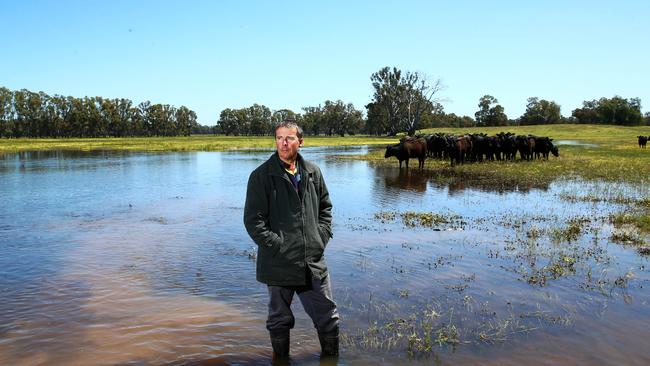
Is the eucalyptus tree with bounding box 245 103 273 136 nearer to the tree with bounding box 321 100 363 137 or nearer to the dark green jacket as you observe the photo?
the tree with bounding box 321 100 363 137

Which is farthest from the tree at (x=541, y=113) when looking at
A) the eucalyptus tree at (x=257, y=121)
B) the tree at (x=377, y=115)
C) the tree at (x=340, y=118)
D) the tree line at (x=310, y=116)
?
the eucalyptus tree at (x=257, y=121)

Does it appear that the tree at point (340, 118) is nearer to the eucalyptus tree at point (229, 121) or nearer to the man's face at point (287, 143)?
the eucalyptus tree at point (229, 121)

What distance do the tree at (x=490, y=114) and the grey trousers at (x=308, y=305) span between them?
460ft

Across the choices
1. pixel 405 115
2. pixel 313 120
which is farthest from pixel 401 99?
pixel 313 120

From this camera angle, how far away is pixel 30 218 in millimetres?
13969

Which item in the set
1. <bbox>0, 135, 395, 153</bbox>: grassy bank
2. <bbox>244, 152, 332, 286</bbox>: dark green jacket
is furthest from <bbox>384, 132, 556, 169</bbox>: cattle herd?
<bbox>0, 135, 395, 153</bbox>: grassy bank

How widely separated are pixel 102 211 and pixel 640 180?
2011 cm

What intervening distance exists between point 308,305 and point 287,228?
872mm

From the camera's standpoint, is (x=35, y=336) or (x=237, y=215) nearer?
(x=35, y=336)

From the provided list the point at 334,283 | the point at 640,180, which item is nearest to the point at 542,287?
the point at 334,283

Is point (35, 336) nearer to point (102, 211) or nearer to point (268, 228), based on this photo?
point (268, 228)

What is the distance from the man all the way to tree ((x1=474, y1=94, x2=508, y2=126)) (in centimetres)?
14016

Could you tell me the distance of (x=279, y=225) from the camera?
4.61 metres

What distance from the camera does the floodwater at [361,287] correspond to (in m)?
5.38
